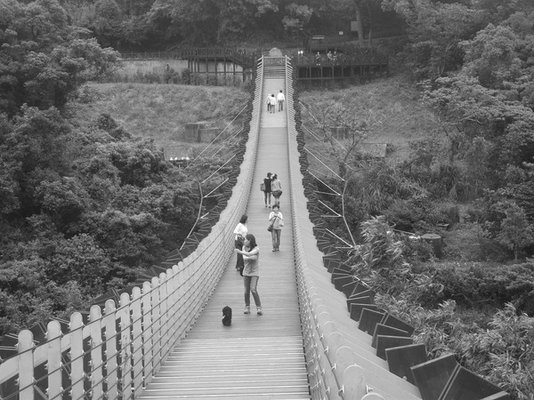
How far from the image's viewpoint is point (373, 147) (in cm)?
3033

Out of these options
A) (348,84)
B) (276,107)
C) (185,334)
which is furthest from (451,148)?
(185,334)

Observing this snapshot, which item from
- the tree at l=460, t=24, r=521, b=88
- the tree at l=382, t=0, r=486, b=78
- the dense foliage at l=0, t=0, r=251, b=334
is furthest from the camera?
the tree at l=382, t=0, r=486, b=78

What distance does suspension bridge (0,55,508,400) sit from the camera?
4.99m

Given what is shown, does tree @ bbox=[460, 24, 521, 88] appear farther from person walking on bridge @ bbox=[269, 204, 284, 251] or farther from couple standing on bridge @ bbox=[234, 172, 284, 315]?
person walking on bridge @ bbox=[269, 204, 284, 251]

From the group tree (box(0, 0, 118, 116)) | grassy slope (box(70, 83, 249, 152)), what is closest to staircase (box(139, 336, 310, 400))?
tree (box(0, 0, 118, 116))

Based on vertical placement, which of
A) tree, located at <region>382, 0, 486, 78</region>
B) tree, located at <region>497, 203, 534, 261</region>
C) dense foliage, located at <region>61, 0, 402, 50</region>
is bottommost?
tree, located at <region>497, 203, 534, 261</region>

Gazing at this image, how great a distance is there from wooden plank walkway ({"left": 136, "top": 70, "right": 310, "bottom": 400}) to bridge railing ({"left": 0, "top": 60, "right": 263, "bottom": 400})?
8.8 inches

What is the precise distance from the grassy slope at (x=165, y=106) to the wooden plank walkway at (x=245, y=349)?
18.8 meters

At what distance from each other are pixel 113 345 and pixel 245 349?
106 inches

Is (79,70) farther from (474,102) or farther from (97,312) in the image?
(97,312)

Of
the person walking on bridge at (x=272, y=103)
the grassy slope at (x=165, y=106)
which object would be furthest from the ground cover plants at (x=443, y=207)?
the grassy slope at (x=165, y=106)

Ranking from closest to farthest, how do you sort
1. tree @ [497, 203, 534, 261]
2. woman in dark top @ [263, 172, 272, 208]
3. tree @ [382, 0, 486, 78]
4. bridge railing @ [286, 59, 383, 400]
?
bridge railing @ [286, 59, 383, 400], woman in dark top @ [263, 172, 272, 208], tree @ [497, 203, 534, 261], tree @ [382, 0, 486, 78]

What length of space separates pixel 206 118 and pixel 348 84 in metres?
7.56

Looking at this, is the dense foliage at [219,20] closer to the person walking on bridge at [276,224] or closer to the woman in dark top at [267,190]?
the woman in dark top at [267,190]
